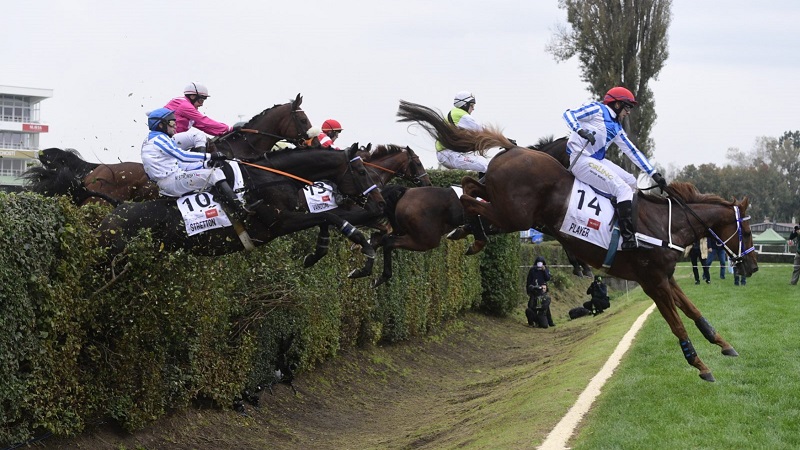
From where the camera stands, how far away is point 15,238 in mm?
7496

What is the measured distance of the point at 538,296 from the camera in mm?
24281

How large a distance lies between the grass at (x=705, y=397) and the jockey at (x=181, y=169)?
3959mm

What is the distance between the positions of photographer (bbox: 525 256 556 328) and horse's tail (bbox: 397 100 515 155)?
13305 mm

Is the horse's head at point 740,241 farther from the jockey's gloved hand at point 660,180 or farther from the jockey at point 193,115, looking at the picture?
the jockey at point 193,115

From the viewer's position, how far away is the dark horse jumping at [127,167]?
37.4 feet

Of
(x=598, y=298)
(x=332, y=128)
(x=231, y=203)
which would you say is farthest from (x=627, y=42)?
(x=231, y=203)

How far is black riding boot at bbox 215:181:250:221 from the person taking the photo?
9.27 m

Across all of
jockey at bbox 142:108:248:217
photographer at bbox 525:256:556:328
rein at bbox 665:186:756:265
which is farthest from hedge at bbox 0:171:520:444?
photographer at bbox 525:256:556:328

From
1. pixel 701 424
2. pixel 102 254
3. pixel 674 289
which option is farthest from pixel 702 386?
pixel 102 254

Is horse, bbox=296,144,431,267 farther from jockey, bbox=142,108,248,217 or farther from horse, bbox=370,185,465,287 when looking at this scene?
jockey, bbox=142,108,248,217

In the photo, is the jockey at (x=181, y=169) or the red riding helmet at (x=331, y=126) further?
the red riding helmet at (x=331, y=126)

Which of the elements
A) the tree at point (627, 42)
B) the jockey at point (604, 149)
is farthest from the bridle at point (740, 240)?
the tree at point (627, 42)

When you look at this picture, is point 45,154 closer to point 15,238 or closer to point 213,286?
point 213,286

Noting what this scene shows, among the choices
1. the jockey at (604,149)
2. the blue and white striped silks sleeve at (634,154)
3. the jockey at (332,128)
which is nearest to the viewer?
the jockey at (604,149)
